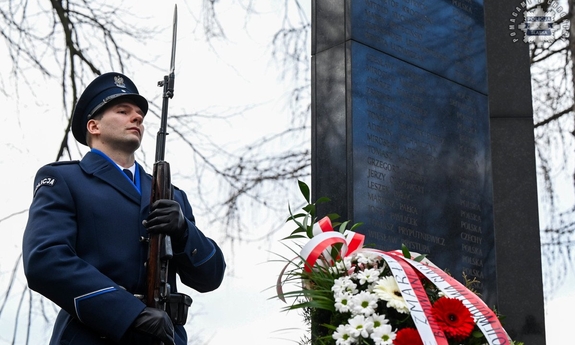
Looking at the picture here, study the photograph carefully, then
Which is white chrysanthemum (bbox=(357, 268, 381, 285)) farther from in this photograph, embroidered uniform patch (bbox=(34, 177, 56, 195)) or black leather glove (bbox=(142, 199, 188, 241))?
embroidered uniform patch (bbox=(34, 177, 56, 195))

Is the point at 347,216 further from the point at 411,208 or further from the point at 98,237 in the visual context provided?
the point at 98,237

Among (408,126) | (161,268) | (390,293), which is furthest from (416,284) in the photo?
(408,126)

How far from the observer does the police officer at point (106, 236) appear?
3730mm

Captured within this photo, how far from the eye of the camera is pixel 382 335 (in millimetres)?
3637

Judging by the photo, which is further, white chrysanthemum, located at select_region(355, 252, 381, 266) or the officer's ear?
the officer's ear

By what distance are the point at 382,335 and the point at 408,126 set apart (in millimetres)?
2567

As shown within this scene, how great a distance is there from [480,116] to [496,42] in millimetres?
1910

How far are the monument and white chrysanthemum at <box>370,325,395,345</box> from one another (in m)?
1.47

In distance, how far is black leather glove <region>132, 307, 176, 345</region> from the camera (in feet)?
12.1

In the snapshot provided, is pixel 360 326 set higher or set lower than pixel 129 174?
lower

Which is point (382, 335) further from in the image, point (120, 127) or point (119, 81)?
point (119, 81)

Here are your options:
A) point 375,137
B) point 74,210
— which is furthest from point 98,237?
point 375,137

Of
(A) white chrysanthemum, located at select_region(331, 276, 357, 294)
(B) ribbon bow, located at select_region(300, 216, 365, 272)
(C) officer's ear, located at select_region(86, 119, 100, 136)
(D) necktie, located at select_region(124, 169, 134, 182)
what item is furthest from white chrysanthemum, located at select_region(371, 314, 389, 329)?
(C) officer's ear, located at select_region(86, 119, 100, 136)

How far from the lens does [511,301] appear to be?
7.81 m
